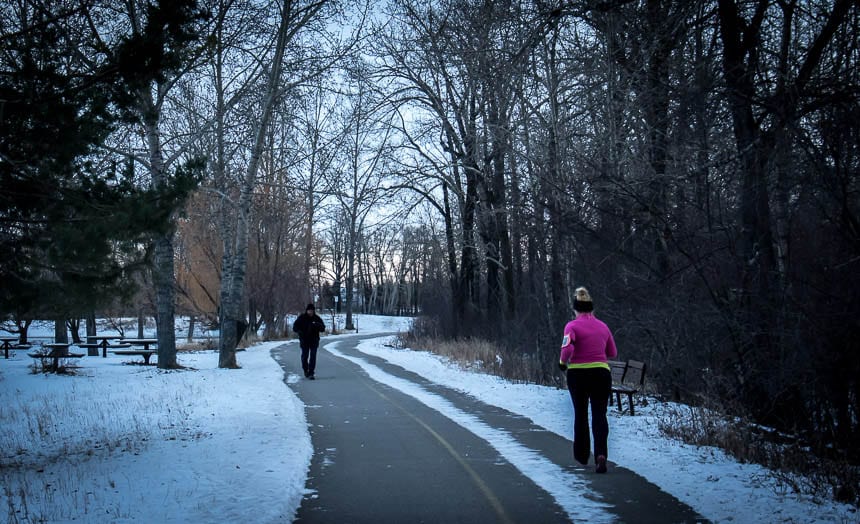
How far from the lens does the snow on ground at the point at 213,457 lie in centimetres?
668

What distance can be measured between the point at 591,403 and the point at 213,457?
470 cm

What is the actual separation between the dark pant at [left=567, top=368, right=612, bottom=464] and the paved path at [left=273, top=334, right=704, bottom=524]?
0.29 metres

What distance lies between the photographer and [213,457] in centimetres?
903

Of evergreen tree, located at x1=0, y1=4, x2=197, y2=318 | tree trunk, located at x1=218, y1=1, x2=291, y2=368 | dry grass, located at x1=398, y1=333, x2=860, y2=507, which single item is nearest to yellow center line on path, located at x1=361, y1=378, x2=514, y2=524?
dry grass, located at x1=398, y1=333, x2=860, y2=507

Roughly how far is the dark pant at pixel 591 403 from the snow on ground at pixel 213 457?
457mm

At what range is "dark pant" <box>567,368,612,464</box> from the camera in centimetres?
820

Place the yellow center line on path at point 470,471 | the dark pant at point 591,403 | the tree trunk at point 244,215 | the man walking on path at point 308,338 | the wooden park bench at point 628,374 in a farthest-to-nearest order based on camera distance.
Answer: the tree trunk at point 244,215 < the man walking on path at point 308,338 < the wooden park bench at point 628,374 < the dark pant at point 591,403 < the yellow center line on path at point 470,471

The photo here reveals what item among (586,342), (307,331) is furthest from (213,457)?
(307,331)

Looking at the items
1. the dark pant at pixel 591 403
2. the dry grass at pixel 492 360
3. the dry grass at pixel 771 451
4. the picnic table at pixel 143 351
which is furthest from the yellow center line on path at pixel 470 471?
the picnic table at pixel 143 351

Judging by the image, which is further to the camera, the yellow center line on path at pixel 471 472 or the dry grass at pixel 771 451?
the dry grass at pixel 771 451

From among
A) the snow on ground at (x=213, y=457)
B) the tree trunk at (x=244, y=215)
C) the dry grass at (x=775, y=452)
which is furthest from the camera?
the tree trunk at (x=244, y=215)

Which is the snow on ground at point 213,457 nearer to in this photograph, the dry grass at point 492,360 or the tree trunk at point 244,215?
the dry grass at point 492,360

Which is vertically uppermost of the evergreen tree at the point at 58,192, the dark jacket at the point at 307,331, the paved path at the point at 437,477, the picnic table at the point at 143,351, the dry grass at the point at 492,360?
the evergreen tree at the point at 58,192

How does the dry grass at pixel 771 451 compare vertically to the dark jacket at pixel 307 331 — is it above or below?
below
